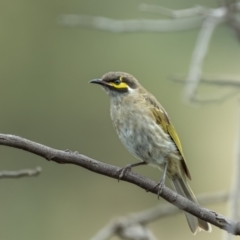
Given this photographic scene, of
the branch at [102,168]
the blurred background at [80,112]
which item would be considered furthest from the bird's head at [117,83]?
the blurred background at [80,112]

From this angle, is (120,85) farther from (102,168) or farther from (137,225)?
(102,168)

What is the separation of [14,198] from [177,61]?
5.38 m

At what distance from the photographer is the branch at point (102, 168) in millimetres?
3699

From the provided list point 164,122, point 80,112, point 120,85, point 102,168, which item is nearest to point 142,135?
point 164,122

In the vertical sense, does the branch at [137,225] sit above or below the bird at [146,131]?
below

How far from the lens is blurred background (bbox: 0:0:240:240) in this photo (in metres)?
14.2

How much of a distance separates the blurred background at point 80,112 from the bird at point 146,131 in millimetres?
8436

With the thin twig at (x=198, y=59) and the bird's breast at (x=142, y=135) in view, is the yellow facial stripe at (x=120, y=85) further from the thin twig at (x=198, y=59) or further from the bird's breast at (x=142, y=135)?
the thin twig at (x=198, y=59)

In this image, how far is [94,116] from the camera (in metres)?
16.0

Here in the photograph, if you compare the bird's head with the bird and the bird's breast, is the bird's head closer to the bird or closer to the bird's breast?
the bird

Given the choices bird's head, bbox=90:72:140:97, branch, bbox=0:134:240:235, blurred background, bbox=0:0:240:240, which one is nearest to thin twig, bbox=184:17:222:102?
bird's head, bbox=90:72:140:97

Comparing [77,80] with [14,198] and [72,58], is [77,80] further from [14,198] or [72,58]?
[14,198]

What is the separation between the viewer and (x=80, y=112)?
635 inches

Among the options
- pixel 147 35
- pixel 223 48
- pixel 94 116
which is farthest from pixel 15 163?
pixel 223 48
